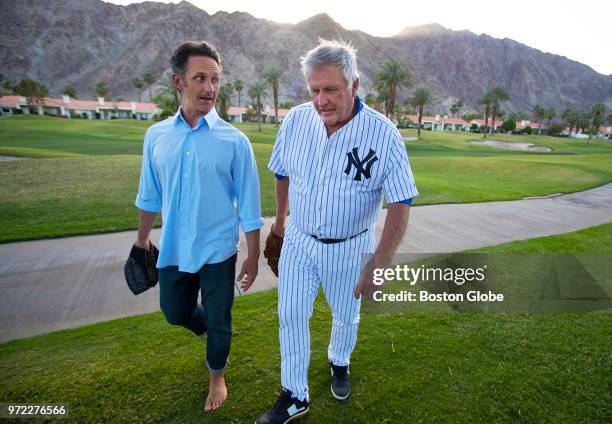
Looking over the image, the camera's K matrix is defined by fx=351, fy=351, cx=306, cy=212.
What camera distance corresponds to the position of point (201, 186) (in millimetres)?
2510

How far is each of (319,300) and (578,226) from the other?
7495 millimetres

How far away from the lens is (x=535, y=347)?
140 inches

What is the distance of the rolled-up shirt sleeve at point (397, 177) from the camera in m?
2.30

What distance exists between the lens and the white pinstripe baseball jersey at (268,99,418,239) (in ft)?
7.64

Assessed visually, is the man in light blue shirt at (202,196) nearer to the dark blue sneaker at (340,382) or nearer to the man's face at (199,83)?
the man's face at (199,83)

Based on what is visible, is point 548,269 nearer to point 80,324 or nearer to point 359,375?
point 359,375

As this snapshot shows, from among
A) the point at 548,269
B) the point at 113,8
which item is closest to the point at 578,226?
the point at 548,269

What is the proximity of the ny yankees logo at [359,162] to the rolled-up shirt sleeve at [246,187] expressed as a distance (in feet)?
2.46

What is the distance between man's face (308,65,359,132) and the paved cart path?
3.00m

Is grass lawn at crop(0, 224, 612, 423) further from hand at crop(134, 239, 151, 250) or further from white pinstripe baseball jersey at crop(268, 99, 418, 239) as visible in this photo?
white pinstripe baseball jersey at crop(268, 99, 418, 239)

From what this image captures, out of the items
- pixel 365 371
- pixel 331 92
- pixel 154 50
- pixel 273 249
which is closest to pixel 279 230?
pixel 273 249

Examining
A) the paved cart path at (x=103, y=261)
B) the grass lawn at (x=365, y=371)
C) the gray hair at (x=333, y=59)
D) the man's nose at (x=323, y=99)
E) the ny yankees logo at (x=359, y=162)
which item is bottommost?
the grass lawn at (x=365, y=371)

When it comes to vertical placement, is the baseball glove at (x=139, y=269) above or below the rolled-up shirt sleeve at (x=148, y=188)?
below

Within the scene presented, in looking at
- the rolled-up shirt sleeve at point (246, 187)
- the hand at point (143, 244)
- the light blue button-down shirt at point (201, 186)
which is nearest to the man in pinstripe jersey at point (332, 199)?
the rolled-up shirt sleeve at point (246, 187)
